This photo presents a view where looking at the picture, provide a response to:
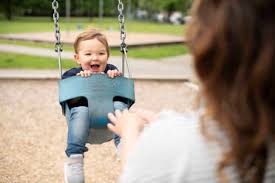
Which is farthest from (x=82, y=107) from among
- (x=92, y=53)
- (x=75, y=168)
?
(x=92, y=53)

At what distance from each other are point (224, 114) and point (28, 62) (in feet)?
30.7

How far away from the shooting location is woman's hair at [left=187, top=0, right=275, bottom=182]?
98 cm

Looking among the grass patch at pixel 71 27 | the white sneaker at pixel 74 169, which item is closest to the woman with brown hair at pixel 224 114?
the white sneaker at pixel 74 169

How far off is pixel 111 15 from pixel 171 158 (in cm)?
4817

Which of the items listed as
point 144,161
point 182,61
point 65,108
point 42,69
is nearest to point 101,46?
point 65,108

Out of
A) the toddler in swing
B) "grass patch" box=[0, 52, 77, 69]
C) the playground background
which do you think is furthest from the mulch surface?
"grass patch" box=[0, 52, 77, 69]

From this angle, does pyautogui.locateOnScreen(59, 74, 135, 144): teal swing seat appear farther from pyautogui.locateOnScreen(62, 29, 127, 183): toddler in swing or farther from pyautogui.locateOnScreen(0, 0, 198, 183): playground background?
pyautogui.locateOnScreen(0, 0, 198, 183): playground background

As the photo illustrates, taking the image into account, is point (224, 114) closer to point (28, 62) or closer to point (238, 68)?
point (238, 68)

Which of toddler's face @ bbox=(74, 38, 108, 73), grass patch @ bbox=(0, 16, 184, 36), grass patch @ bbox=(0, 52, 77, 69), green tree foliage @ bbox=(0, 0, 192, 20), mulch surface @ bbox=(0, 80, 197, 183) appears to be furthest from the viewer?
green tree foliage @ bbox=(0, 0, 192, 20)

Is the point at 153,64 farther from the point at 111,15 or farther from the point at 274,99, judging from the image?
the point at 111,15

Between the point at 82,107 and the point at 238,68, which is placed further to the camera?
the point at 82,107

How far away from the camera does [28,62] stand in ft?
33.0

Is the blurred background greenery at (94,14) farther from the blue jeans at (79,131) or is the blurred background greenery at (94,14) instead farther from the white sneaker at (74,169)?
the white sneaker at (74,169)

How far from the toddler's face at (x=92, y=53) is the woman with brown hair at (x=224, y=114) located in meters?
2.16
